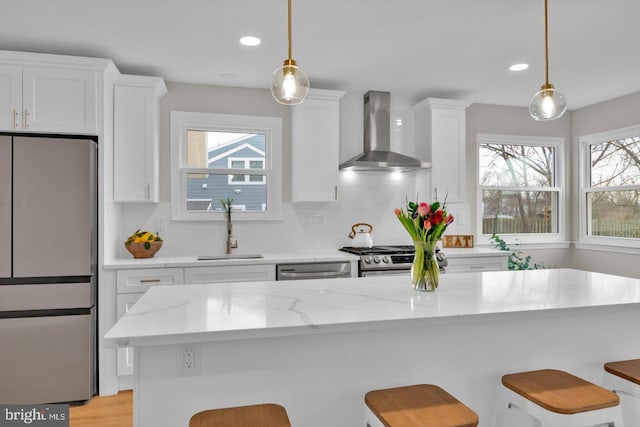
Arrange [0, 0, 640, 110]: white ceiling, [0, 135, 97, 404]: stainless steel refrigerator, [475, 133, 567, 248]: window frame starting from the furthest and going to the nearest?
[475, 133, 567, 248]: window frame
[0, 135, 97, 404]: stainless steel refrigerator
[0, 0, 640, 110]: white ceiling

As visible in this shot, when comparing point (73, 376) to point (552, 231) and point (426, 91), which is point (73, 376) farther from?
point (552, 231)

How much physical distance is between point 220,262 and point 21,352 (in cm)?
140

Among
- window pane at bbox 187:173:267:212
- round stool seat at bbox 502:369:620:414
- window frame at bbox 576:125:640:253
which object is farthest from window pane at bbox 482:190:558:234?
round stool seat at bbox 502:369:620:414

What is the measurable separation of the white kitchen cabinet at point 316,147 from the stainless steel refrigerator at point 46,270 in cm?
168

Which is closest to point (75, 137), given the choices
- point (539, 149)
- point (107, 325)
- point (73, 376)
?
point (107, 325)

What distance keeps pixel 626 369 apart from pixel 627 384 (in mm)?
60

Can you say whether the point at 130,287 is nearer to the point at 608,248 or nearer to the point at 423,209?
the point at 423,209

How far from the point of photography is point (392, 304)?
174cm

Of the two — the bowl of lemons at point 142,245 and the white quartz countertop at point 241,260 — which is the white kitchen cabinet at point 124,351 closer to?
the white quartz countertop at point 241,260

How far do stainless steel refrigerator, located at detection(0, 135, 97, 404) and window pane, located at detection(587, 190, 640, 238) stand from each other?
4.98 meters

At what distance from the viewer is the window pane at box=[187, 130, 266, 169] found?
3.93 meters

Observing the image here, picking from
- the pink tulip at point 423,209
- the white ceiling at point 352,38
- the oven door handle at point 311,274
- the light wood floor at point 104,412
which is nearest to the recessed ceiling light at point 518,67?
the white ceiling at point 352,38

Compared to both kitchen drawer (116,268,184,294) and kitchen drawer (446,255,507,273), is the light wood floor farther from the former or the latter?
kitchen drawer (446,255,507,273)

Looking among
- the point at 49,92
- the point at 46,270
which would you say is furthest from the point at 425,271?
the point at 49,92
